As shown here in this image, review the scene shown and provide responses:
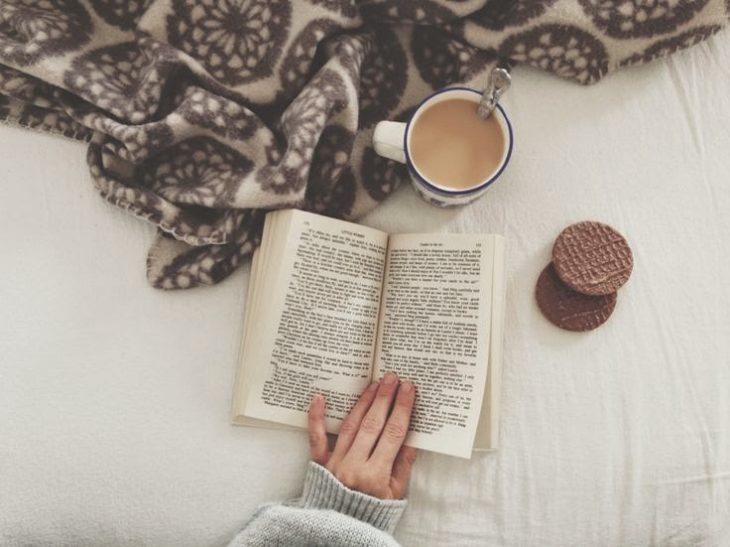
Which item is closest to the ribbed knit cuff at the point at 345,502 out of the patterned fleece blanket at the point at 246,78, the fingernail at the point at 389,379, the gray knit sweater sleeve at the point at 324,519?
the gray knit sweater sleeve at the point at 324,519

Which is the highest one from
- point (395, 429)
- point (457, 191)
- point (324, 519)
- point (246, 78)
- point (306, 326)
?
point (246, 78)

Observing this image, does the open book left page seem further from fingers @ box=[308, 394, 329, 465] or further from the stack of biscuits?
the stack of biscuits

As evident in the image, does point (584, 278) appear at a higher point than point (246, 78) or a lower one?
lower

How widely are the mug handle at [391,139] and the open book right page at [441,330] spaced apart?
0.10m

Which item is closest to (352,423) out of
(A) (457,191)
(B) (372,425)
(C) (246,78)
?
(B) (372,425)

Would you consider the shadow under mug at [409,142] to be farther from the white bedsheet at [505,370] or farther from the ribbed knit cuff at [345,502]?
the ribbed knit cuff at [345,502]

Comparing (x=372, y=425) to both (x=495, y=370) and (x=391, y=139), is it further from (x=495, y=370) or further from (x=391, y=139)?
(x=391, y=139)

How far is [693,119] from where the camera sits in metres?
0.72

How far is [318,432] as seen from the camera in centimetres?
65

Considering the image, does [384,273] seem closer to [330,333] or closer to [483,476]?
[330,333]

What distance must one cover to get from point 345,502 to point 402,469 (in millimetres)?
73

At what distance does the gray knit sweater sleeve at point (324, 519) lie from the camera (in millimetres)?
621

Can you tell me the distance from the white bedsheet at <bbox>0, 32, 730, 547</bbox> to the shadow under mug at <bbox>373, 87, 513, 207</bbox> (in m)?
0.07

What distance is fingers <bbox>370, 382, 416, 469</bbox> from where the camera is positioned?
643 millimetres
